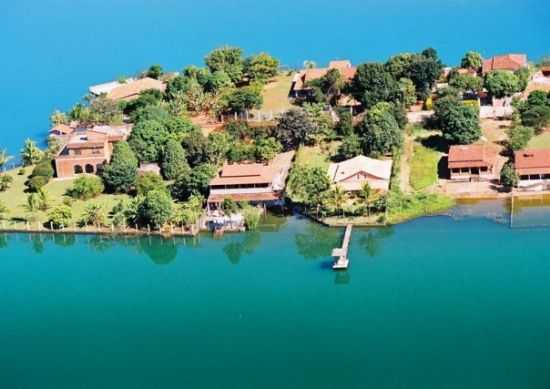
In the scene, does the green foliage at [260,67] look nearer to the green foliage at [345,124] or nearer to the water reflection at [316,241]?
the green foliage at [345,124]


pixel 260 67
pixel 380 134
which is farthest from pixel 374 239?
pixel 260 67

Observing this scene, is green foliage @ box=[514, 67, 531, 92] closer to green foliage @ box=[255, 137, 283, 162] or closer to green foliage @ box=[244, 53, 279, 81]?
green foliage @ box=[255, 137, 283, 162]

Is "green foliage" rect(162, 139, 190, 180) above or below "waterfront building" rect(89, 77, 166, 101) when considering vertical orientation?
below

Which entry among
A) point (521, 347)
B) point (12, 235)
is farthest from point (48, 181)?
point (521, 347)

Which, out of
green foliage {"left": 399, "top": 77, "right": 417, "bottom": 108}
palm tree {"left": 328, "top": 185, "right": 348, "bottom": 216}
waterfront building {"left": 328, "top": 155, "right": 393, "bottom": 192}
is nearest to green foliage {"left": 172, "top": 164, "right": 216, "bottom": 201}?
waterfront building {"left": 328, "top": 155, "right": 393, "bottom": 192}

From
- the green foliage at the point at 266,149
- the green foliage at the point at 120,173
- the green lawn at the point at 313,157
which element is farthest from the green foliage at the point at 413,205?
the green foliage at the point at 120,173

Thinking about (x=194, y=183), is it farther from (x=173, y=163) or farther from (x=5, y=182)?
(x=5, y=182)
